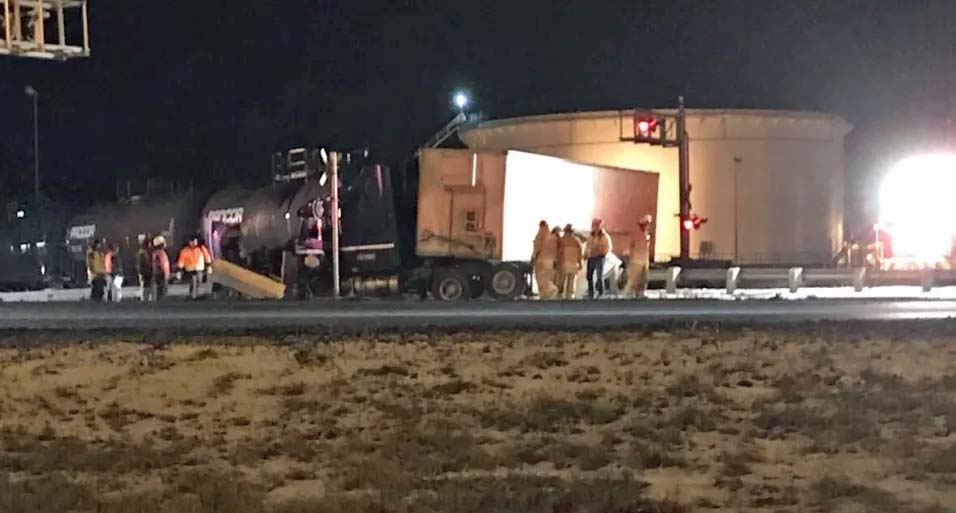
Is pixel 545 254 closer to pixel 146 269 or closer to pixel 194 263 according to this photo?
pixel 194 263

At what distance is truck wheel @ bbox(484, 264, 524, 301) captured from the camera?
29609 millimetres

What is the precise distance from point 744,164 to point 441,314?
1208 inches

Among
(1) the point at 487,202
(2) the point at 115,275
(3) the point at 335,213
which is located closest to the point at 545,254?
(1) the point at 487,202

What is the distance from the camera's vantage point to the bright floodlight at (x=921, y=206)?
38125mm

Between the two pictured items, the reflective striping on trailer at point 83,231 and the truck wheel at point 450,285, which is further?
the reflective striping on trailer at point 83,231

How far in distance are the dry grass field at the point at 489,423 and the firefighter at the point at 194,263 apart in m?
14.0

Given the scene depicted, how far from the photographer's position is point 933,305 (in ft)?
75.8

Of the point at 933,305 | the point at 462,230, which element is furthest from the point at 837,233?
the point at 933,305

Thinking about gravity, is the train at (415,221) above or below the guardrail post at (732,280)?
above

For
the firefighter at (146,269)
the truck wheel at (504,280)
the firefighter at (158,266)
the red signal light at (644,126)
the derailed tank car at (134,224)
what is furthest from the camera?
the red signal light at (644,126)

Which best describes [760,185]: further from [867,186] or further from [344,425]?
[344,425]

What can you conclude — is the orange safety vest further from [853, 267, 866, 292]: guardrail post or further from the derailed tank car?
[853, 267, 866, 292]: guardrail post

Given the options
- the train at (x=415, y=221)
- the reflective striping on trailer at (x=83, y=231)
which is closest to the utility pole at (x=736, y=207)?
the train at (x=415, y=221)

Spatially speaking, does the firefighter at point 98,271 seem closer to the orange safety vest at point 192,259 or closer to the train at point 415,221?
the orange safety vest at point 192,259
